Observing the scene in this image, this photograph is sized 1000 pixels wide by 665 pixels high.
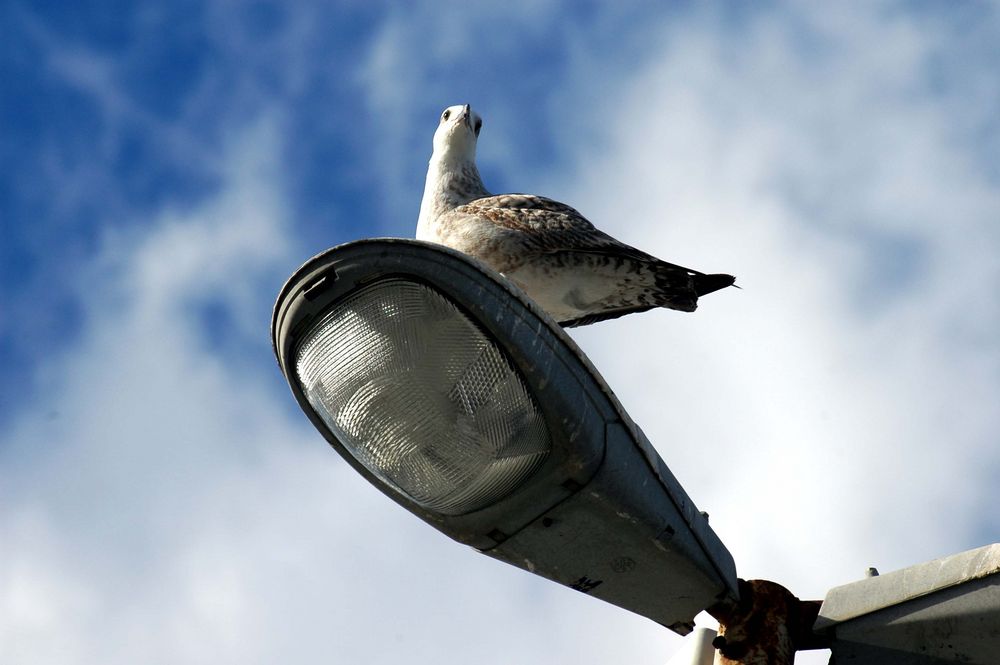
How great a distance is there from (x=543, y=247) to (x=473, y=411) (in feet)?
9.43

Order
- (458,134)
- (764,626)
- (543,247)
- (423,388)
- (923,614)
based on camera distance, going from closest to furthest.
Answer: (423,388) → (923,614) → (764,626) → (543,247) → (458,134)

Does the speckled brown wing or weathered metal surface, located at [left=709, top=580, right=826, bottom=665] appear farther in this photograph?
the speckled brown wing

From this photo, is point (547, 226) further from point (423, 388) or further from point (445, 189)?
point (423, 388)

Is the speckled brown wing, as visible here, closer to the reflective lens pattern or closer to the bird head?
the bird head

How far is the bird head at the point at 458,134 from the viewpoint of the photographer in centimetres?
578

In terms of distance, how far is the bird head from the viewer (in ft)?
19.0

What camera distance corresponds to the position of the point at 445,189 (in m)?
5.50

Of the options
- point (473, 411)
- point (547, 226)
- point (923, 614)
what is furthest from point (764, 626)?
point (547, 226)

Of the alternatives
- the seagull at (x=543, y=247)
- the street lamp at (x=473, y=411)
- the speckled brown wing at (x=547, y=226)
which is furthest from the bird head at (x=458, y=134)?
the street lamp at (x=473, y=411)

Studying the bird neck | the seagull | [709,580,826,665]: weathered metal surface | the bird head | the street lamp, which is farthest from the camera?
the bird head

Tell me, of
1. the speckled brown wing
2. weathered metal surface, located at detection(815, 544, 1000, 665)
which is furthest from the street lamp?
the speckled brown wing

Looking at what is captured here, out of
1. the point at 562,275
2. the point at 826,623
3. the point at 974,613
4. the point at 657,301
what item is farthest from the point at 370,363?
the point at 657,301

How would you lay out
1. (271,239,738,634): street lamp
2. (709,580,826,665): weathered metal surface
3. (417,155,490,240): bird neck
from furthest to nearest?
(417,155,490,240): bird neck < (709,580,826,665): weathered metal surface < (271,239,738,634): street lamp

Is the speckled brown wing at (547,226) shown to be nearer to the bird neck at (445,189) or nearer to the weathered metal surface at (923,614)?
the bird neck at (445,189)
